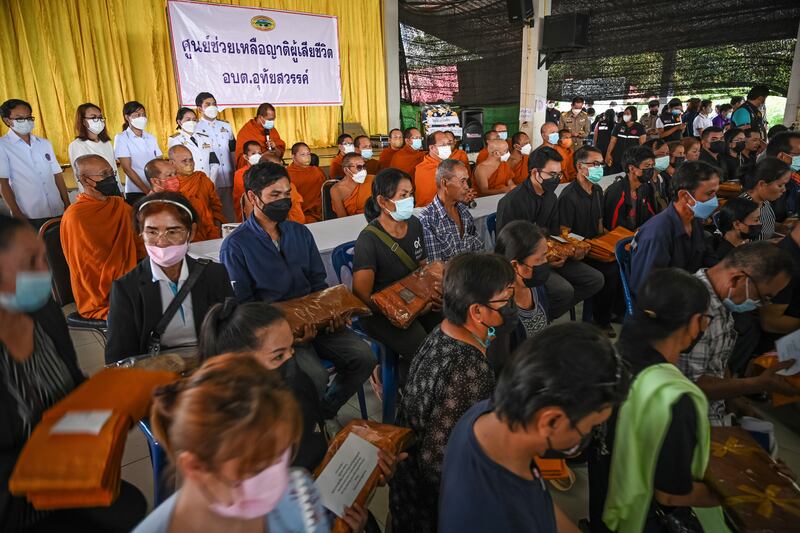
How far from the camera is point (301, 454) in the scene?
157 cm

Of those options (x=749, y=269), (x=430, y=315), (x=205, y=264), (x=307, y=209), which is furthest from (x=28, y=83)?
(x=749, y=269)

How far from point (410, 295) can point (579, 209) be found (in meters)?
2.01

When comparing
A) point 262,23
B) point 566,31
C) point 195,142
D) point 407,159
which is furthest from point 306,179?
point 566,31

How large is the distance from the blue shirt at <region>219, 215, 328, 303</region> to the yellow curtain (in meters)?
5.23

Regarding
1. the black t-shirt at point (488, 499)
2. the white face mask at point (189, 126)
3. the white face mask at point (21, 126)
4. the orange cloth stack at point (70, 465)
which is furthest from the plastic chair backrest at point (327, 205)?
the black t-shirt at point (488, 499)

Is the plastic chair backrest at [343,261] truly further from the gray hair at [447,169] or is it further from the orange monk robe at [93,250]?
the orange monk robe at [93,250]

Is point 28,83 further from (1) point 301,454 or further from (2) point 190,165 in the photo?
(1) point 301,454

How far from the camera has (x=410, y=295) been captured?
2461 mm

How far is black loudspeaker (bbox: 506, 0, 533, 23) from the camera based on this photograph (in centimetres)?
811

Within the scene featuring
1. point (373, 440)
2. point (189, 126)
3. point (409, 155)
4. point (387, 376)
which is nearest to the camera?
point (373, 440)

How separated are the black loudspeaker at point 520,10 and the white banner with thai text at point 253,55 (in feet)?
10.1

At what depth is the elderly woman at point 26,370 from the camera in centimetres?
120

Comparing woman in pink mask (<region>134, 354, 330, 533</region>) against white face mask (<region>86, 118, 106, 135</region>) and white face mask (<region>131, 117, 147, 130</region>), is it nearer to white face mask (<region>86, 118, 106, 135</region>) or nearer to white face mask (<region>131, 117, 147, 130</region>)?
white face mask (<region>86, 118, 106, 135</region>)

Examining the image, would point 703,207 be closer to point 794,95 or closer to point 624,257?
point 624,257
